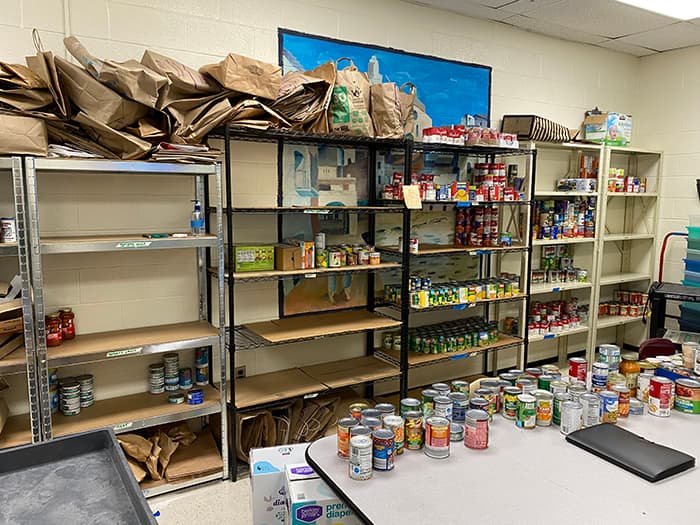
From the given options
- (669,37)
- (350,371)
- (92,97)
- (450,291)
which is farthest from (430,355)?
(669,37)

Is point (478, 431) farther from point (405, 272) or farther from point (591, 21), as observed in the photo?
point (591, 21)

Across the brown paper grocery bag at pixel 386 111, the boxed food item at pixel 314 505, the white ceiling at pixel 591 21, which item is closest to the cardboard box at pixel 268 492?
the boxed food item at pixel 314 505

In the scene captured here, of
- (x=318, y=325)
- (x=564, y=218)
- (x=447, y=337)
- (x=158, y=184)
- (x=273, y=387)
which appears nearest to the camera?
(x=158, y=184)

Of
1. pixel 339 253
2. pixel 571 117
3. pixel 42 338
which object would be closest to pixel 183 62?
pixel 339 253

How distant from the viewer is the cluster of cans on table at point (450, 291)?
378 cm

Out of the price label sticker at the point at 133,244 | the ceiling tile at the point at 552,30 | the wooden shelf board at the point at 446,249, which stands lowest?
the wooden shelf board at the point at 446,249

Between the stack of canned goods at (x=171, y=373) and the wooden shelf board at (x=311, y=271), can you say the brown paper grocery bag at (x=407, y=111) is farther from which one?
the stack of canned goods at (x=171, y=373)

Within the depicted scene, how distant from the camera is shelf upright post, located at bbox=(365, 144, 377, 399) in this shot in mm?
3836

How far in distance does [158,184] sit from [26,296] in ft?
3.17

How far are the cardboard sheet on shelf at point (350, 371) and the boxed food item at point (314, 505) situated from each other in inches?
60.1

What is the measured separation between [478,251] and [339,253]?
1192mm

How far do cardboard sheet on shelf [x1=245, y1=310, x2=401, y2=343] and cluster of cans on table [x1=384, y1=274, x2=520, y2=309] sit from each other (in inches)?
9.2

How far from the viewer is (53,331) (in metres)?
2.74

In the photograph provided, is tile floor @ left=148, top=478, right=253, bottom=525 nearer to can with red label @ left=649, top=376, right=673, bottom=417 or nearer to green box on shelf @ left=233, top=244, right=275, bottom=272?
green box on shelf @ left=233, top=244, right=275, bottom=272
